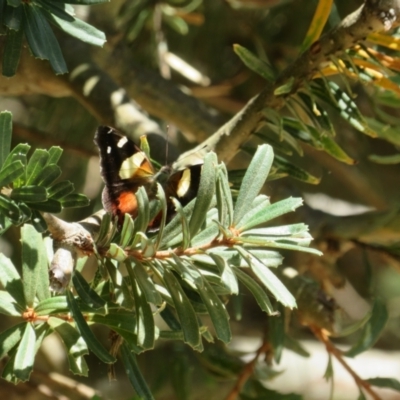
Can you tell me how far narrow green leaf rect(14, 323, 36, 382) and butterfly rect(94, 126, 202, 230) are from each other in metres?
0.10

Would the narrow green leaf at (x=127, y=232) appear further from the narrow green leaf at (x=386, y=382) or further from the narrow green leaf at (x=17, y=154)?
the narrow green leaf at (x=386, y=382)

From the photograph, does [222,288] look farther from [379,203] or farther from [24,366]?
[379,203]

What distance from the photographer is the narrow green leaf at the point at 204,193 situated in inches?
13.0

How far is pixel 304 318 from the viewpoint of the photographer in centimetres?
62

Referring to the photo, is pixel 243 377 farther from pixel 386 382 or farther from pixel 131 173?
pixel 131 173

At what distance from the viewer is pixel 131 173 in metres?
0.41

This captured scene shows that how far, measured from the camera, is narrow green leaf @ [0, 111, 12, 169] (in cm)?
33

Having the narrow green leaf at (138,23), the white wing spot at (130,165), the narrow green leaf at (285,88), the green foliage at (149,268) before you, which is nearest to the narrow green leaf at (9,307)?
the green foliage at (149,268)

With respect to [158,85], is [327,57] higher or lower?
higher

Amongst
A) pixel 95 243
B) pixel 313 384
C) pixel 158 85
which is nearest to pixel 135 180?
pixel 95 243

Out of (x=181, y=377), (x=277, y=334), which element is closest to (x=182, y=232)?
(x=277, y=334)

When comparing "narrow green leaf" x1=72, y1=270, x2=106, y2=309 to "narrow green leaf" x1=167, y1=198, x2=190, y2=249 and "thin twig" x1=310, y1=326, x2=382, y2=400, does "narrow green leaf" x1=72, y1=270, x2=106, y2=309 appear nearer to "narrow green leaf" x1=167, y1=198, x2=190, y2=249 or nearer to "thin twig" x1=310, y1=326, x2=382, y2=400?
"narrow green leaf" x1=167, y1=198, x2=190, y2=249

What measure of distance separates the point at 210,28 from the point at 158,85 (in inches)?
15.0

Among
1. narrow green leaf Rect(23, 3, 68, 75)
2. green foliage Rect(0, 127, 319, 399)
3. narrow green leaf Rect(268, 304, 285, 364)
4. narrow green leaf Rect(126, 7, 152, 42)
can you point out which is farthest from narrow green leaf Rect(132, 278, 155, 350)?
narrow green leaf Rect(126, 7, 152, 42)
